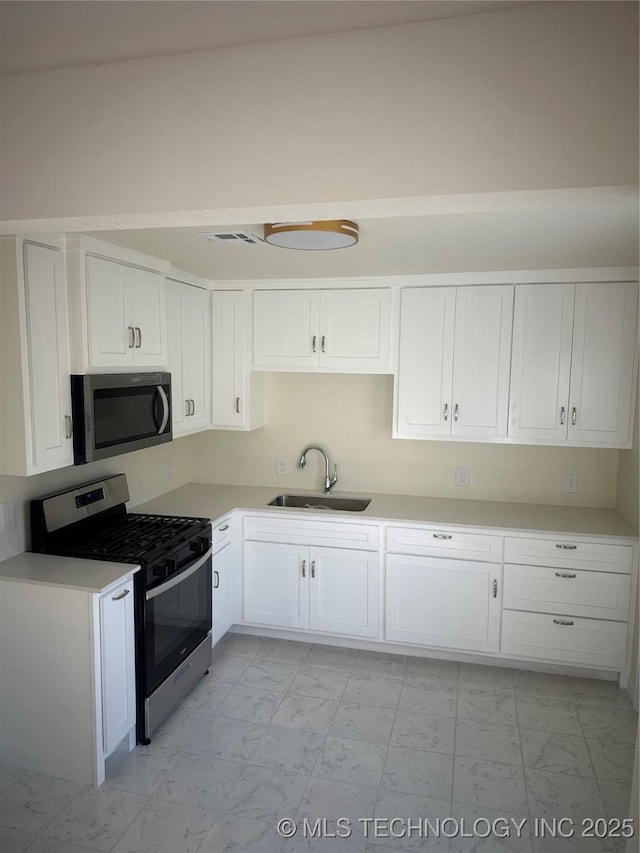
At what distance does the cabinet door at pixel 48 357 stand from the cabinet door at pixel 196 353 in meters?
1.10

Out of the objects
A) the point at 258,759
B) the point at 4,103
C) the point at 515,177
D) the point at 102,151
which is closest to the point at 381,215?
the point at 515,177

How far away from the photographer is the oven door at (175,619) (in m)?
2.66

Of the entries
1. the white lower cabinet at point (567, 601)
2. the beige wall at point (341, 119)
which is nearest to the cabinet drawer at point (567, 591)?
the white lower cabinet at point (567, 601)

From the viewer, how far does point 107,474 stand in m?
3.30

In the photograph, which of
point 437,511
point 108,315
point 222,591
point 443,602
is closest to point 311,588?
point 222,591

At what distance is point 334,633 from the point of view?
3.59 m

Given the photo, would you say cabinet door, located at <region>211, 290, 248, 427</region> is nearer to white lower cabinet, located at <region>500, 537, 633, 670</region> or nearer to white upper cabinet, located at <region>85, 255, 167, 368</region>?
white upper cabinet, located at <region>85, 255, 167, 368</region>

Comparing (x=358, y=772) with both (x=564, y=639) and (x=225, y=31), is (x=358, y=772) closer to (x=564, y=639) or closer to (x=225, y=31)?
(x=564, y=639)

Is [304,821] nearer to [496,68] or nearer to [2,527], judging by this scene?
[2,527]

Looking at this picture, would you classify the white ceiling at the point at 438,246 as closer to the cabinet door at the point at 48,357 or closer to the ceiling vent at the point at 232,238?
the ceiling vent at the point at 232,238

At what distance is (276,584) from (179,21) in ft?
10.0

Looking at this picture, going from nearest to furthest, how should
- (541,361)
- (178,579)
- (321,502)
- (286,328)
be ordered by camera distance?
(178,579)
(541,361)
(286,328)
(321,502)

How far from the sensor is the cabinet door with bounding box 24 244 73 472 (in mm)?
2264

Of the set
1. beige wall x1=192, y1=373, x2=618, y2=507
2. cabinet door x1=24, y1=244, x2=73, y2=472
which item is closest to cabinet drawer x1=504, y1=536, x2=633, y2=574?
beige wall x1=192, y1=373, x2=618, y2=507
